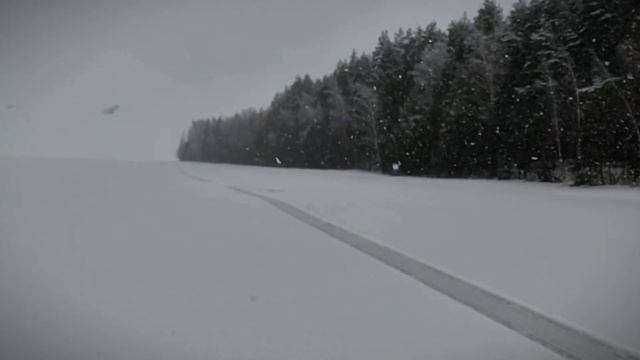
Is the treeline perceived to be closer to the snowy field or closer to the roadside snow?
the snowy field

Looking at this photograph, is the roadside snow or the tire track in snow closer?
the tire track in snow

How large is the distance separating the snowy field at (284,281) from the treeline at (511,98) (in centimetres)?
1179

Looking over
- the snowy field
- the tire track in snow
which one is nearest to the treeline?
the snowy field

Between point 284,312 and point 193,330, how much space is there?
1.59m

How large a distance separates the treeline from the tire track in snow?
20.3 meters

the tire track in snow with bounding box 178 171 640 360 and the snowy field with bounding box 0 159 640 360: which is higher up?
the snowy field with bounding box 0 159 640 360

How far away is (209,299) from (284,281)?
178cm

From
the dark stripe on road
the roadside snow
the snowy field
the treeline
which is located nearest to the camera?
the dark stripe on road

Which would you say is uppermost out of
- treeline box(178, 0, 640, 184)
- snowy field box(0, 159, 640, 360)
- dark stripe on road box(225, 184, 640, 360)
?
treeline box(178, 0, 640, 184)

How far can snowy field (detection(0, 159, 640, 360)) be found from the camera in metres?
7.44

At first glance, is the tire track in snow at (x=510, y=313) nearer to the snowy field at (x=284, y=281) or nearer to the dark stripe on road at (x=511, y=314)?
the dark stripe on road at (x=511, y=314)

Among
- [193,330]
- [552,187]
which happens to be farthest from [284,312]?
[552,187]

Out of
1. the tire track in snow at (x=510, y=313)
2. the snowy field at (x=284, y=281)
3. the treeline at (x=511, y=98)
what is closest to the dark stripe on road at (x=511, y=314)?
the tire track in snow at (x=510, y=313)

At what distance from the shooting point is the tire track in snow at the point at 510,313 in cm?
717
